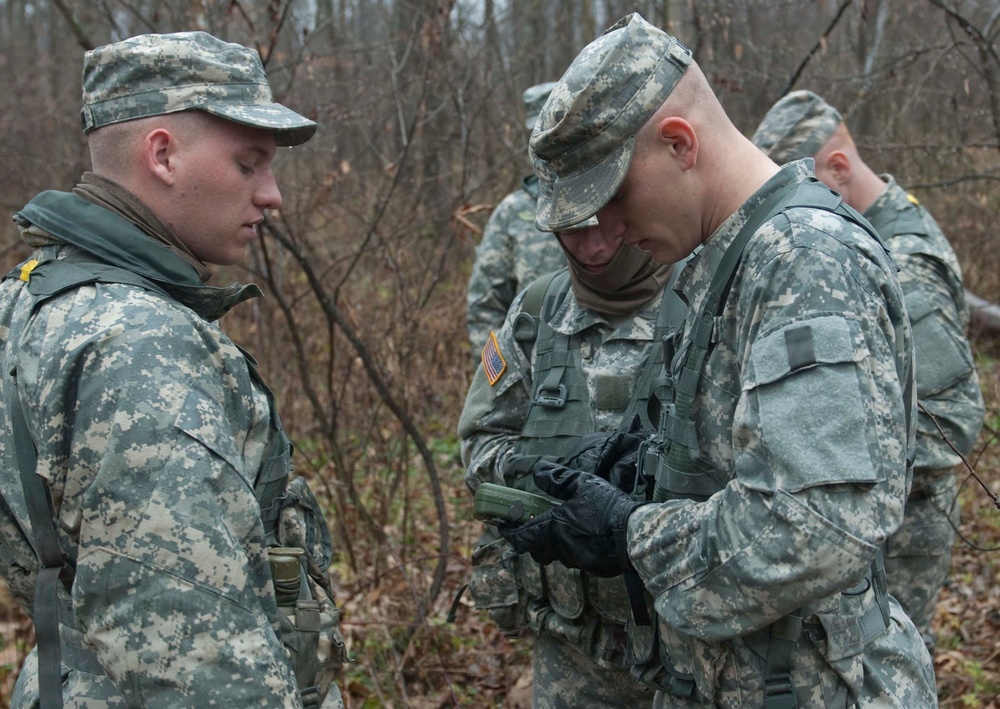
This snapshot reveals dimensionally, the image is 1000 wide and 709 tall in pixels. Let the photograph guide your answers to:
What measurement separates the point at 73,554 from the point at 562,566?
1362mm

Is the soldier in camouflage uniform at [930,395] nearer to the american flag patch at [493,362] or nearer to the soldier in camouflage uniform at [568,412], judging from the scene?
the soldier in camouflage uniform at [568,412]

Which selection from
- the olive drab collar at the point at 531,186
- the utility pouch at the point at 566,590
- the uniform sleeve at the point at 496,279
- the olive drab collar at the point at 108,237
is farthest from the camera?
the uniform sleeve at the point at 496,279

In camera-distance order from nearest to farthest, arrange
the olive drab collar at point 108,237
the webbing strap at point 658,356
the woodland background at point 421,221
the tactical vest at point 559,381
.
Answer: the olive drab collar at point 108,237 < the webbing strap at point 658,356 < the tactical vest at point 559,381 < the woodland background at point 421,221

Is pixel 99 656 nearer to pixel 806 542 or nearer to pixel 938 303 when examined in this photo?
pixel 806 542

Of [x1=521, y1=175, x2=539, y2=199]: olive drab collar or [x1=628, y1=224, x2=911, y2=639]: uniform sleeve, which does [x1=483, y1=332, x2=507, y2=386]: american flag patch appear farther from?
[x1=521, y1=175, x2=539, y2=199]: olive drab collar

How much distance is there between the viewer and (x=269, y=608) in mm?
1959

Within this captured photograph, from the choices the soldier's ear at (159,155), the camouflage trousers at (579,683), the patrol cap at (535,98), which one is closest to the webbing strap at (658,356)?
the camouflage trousers at (579,683)

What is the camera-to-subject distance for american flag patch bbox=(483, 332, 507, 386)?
2986 millimetres

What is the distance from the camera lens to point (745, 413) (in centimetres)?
170

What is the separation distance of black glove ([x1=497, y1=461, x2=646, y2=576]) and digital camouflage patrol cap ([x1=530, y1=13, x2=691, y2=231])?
61 centimetres

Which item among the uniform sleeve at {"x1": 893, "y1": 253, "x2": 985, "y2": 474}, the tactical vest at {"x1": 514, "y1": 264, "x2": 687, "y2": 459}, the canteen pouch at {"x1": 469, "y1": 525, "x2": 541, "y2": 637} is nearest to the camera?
the tactical vest at {"x1": 514, "y1": 264, "x2": 687, "y2": 459}

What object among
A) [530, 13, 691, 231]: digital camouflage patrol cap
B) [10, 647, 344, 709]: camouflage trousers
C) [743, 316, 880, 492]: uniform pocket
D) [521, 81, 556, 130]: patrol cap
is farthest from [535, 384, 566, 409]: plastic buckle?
[521, 81, 556, 130]: patrol cap

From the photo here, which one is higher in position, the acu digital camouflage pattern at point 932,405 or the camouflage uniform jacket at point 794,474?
the camouflage uniform jacket at point 794,474

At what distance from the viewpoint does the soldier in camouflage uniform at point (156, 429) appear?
1.70 metres
